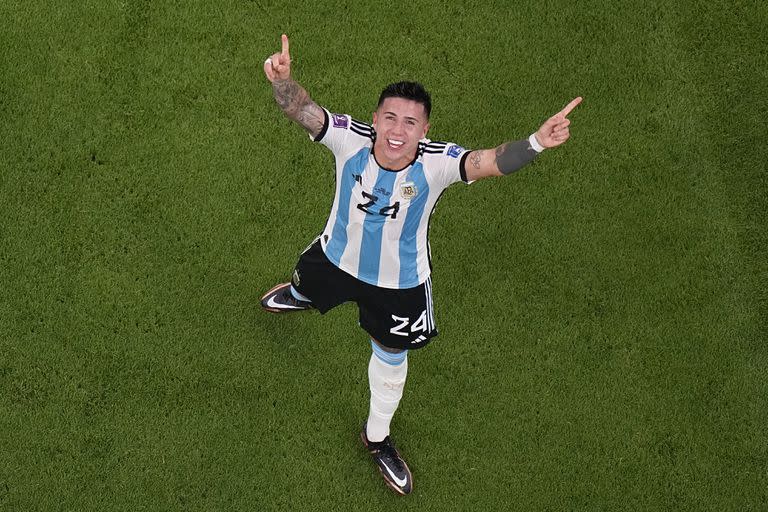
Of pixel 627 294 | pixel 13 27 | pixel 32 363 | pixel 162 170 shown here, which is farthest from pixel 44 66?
pixel 627 294

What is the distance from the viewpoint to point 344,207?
462 centimetres

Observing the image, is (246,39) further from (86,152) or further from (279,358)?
(279,358)

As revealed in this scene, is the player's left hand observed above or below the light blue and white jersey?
above

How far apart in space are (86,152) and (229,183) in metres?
1.04

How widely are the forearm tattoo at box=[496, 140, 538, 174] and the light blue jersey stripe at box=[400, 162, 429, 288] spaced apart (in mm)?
422

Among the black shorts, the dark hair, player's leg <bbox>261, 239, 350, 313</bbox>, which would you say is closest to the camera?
the dark hair

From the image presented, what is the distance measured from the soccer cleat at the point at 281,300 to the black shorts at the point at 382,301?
0.72 m

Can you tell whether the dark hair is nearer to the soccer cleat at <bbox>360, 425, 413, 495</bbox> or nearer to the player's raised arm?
the player's raised arm

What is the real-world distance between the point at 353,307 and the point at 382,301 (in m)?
1.13

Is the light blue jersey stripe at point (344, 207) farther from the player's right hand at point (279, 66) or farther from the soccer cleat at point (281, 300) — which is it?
the soccer cleat at point (281, 300)

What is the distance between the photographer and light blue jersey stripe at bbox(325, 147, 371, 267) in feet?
14.5

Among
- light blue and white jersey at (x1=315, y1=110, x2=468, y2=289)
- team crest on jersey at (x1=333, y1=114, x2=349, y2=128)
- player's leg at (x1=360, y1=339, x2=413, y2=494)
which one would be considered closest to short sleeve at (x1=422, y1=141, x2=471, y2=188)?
light blue and white jersey at (x1=315, y1=110, x2=468, y2=289)

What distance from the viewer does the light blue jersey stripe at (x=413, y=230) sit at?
14.3 feet

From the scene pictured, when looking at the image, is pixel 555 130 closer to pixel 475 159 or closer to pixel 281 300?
pixel 475 159
